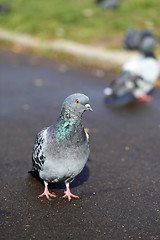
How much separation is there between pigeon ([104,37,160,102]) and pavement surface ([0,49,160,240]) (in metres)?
0.27

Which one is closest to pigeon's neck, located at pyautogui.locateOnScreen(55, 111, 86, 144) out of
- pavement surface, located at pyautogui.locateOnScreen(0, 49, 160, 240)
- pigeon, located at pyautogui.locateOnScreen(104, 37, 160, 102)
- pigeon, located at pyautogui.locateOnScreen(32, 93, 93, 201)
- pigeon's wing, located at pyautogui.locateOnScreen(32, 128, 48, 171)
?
pigeon, located at pyautogui.locateOnScreen(32, 93, 93, 201)

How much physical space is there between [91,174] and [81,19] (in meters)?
10.3

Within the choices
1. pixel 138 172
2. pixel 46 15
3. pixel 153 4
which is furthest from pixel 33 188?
pixel 153 4

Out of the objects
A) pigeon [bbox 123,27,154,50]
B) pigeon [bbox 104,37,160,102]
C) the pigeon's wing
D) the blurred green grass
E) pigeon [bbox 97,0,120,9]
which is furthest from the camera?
pigeon [bbox 97,0,120,9]

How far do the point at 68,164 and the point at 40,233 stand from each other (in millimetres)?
689

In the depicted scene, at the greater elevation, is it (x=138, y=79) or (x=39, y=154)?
(x=138, y=79)

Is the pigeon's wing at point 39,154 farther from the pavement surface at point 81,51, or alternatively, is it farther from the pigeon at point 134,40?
the pigeon at point 134,40

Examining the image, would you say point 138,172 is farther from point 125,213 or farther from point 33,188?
point 33,188

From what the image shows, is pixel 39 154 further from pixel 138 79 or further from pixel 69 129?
pixel 138 79

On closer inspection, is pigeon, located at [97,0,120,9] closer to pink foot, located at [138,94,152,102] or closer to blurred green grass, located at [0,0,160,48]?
blurred green grass, located at [0,0,160,48]

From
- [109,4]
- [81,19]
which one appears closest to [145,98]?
[81,19]

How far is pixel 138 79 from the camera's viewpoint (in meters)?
6.77

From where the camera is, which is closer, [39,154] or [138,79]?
[39,154]

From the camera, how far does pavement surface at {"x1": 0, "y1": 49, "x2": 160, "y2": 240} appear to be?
3145mm
